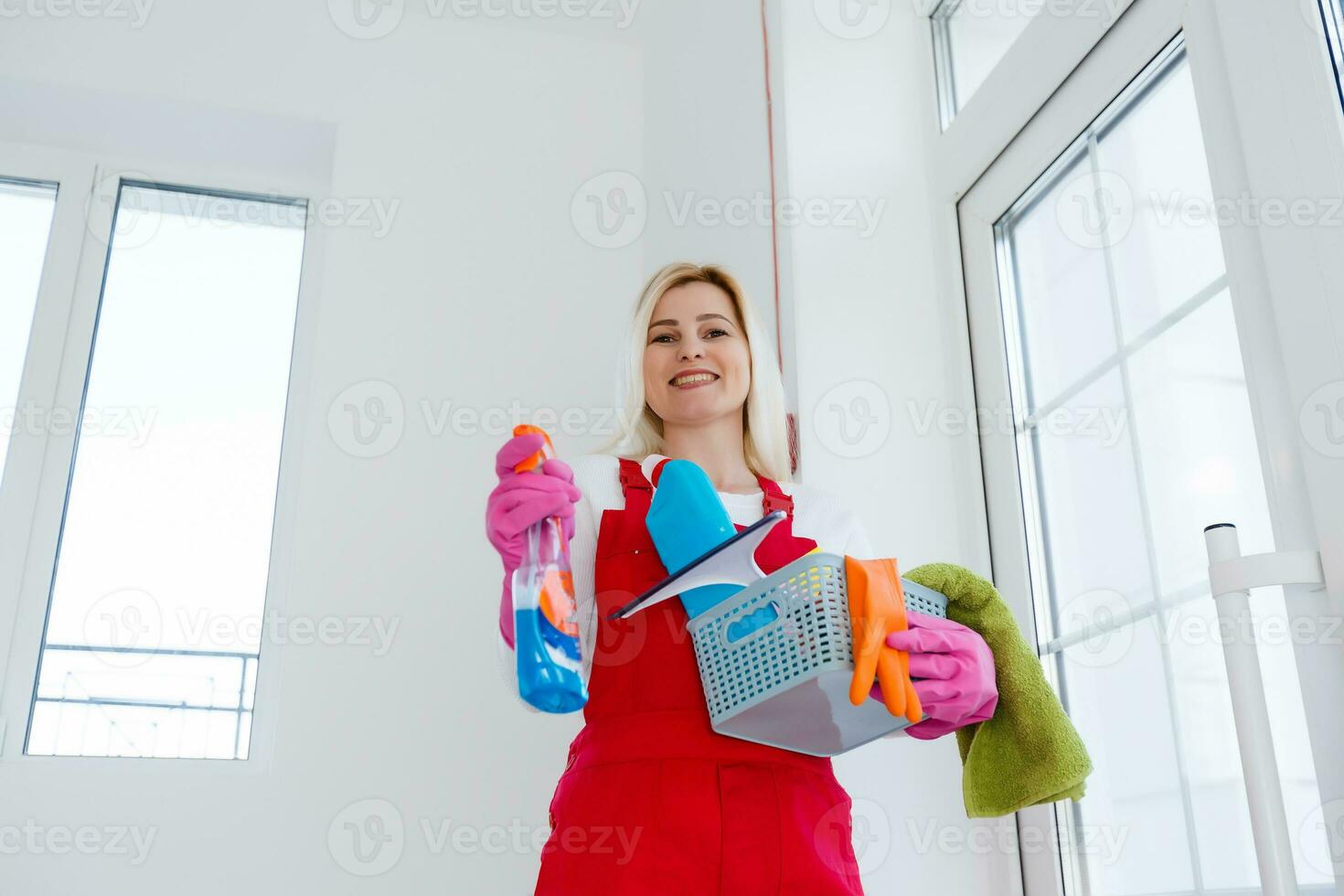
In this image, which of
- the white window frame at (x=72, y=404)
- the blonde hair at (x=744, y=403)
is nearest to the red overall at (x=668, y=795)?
the blonde hair at (x=744, y=403)

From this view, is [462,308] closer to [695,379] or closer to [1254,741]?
[695,379]

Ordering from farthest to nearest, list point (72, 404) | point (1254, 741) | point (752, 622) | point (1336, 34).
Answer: point (72, 404)
point (1336, 34)
point (752, 622)
point (1254, 741)

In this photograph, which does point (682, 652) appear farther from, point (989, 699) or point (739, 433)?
point (739, 433)

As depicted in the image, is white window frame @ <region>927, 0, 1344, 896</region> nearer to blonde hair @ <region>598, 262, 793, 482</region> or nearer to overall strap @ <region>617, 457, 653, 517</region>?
blonde hair @ <region>598, 262, 793, 482</region>

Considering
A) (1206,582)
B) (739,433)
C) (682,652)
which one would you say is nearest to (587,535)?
(682,652)

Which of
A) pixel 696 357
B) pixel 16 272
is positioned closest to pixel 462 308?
pixel 16 272

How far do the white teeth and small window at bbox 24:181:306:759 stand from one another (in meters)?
1.23

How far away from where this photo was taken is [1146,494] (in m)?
1.51

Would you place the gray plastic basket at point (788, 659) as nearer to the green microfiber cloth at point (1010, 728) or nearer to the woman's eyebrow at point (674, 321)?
the green microfiber cloth at point (1010, 728)

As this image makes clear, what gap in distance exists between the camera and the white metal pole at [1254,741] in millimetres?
978

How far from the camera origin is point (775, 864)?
1.16 meters

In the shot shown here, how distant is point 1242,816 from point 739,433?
0.77 metres

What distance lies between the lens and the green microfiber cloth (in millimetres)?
1217

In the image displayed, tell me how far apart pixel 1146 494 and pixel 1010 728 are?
0.44 metres
